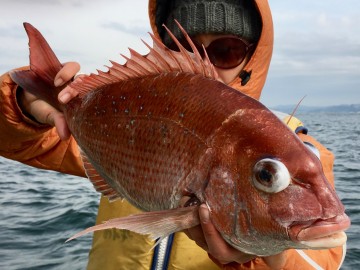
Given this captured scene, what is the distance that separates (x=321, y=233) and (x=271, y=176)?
28 cm

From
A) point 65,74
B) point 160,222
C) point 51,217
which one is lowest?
point 51,217

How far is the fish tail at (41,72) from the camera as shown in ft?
8.80

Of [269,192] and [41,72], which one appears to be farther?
[41,72]

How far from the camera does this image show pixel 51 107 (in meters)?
2.99

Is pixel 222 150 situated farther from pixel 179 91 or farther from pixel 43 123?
pixel 43 123

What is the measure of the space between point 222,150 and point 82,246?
566 centimetres

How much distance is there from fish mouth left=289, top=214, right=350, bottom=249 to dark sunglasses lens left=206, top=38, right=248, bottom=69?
1844 millimetres

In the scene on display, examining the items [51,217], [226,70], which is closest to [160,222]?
[226,70]

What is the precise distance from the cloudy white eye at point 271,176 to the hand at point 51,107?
1357 millimetres

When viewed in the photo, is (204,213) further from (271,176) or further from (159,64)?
(159,64)

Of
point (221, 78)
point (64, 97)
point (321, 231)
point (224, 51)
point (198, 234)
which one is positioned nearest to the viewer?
point (321, 231)

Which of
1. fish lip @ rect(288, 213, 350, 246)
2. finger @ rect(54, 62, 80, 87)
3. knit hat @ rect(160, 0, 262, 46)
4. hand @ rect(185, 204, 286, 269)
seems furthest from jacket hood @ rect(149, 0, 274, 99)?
fish lip @ rect(288, 213, 350, 246)

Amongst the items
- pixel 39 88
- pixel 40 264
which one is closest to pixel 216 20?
pixel 39 88

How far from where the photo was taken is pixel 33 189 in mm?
11148
